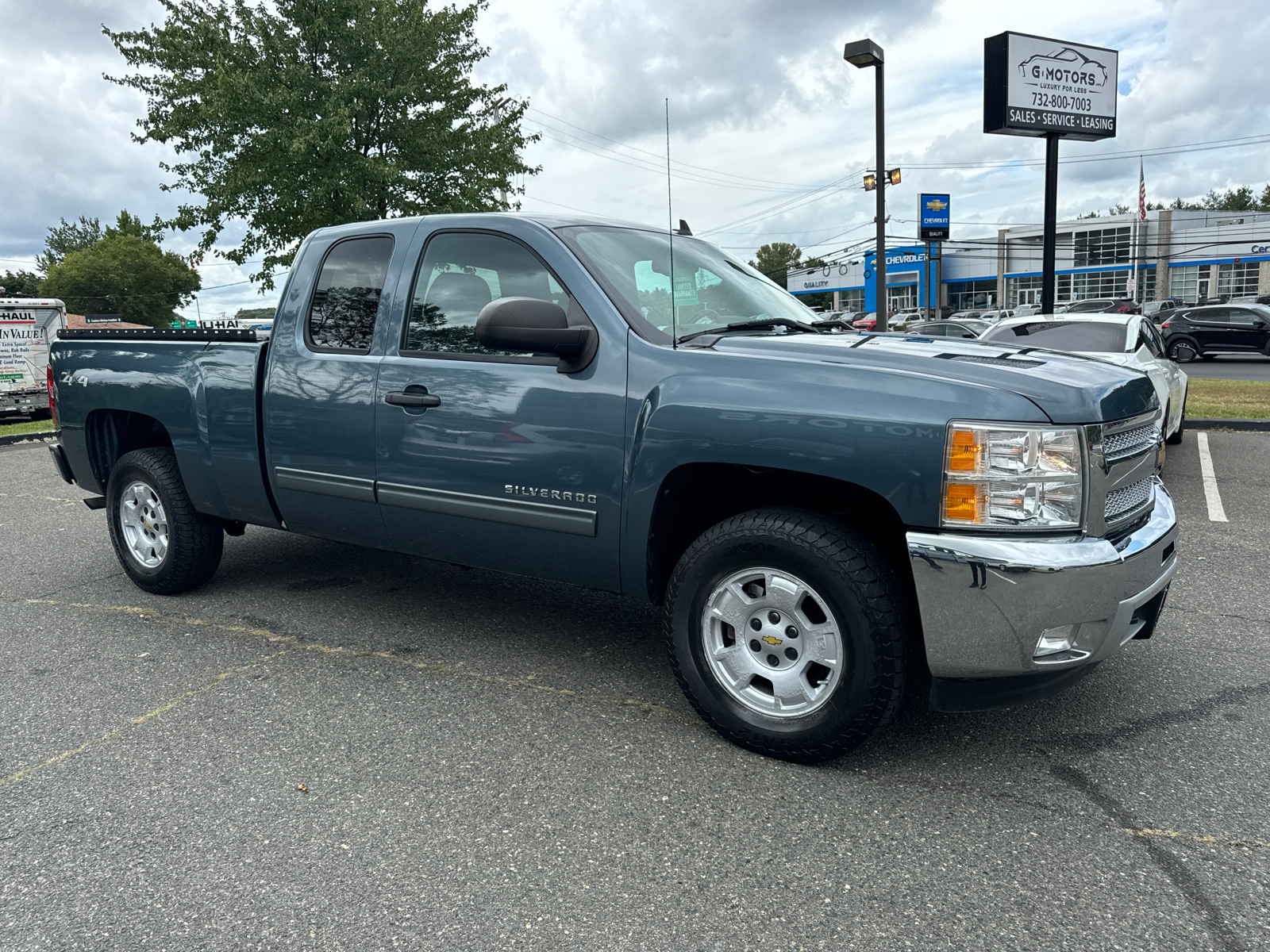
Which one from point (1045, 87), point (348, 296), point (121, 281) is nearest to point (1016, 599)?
point (348, 296)

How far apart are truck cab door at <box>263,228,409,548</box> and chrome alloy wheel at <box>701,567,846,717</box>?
1694 millimetres

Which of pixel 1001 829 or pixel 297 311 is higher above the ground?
pixel 297 311

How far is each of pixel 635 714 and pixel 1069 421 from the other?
1833 mm

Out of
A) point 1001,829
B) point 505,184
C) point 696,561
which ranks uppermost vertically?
point 505,184

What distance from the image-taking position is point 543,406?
11.6ft

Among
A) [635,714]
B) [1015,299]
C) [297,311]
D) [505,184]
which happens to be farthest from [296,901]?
[1015,299]

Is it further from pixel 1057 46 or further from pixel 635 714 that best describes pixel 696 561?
pixel 1057 46

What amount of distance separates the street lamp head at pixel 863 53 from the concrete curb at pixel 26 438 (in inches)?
530

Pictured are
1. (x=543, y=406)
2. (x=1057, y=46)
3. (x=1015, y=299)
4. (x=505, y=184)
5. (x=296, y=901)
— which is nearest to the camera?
(x=296, y=901)

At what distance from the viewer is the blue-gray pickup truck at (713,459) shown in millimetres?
2789

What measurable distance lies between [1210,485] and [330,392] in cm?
727

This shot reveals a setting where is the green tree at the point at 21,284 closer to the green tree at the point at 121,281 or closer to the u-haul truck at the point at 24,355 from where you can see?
the green tree at the point at 121,281

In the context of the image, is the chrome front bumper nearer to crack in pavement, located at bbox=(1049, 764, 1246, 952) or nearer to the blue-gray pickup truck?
the blue-gray pickup truck

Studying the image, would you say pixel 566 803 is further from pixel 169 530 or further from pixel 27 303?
pixel 27 303
